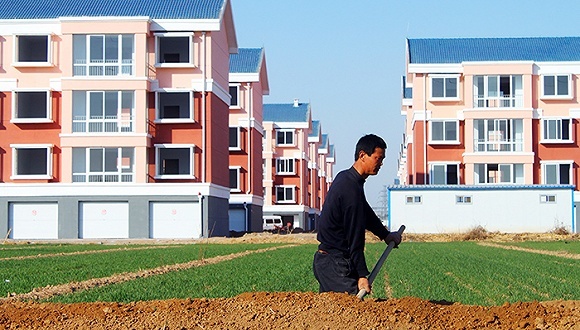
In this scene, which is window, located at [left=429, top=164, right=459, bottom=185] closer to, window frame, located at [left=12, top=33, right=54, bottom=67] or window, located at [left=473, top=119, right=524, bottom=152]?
window, located at [left=473, top=119, right=524, bottom=152]

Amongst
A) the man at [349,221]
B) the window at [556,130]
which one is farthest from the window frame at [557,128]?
the man at [349,221]

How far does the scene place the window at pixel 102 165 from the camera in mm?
40812

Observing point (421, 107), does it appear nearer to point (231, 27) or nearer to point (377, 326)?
point (231, 27)

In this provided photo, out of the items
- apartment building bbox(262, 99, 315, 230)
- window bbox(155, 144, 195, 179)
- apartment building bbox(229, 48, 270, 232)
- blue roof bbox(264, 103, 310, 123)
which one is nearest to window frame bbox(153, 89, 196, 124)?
window bbox(155, 144, 195, 179)

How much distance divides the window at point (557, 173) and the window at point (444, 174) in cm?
469

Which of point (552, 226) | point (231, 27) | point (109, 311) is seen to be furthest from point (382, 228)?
point (231, 27)

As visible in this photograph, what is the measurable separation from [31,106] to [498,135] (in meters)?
24.4

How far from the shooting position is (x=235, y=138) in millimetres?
55281

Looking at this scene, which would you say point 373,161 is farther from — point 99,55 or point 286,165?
point 286,165

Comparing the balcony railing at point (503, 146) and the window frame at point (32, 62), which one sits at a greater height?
the window frame at point (32, 62)

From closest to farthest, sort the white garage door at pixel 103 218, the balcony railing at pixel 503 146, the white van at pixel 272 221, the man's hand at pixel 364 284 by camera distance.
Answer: the man's hand at pixel 364 284, the white garage door at pixel 103 218, the balcony railing at pixel 503 146, the white van at pixel 272 221

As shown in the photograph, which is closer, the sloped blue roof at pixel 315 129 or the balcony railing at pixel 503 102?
the balcony railing at pixel 503 102

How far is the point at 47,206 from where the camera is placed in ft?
134

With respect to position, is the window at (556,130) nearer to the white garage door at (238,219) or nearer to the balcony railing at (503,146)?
the balcony railing at (503,146)
